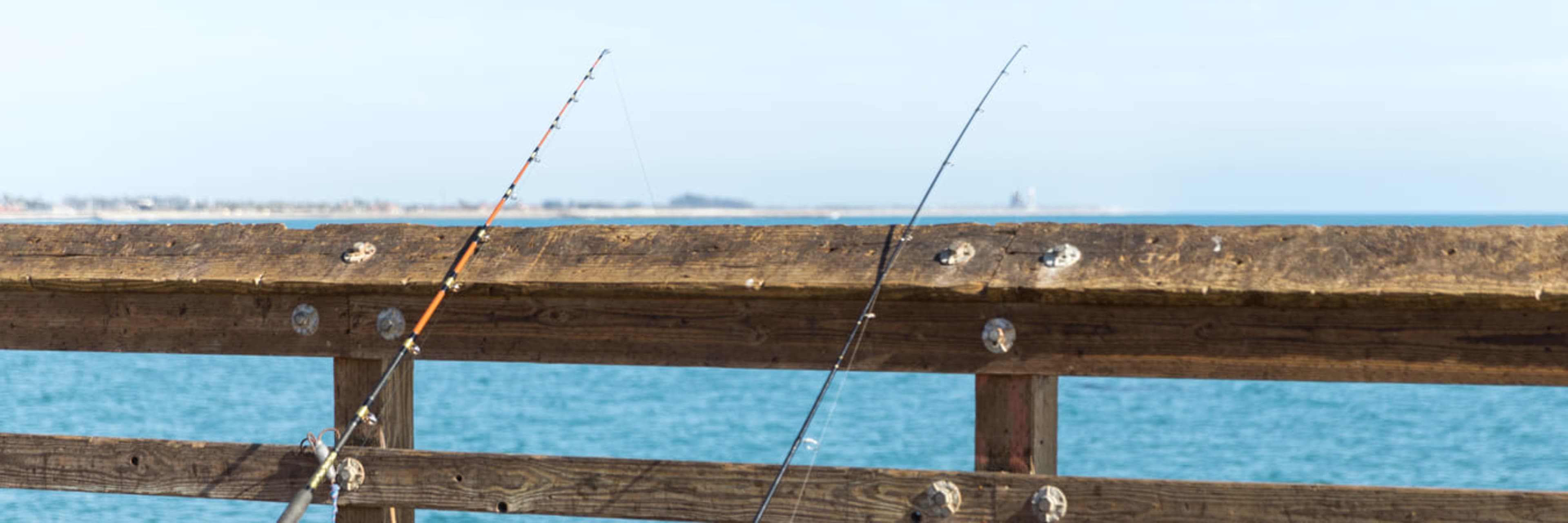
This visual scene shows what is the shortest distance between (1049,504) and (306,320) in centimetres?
130

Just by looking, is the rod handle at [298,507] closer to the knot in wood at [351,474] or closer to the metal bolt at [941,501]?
the knot in wood at [351,474]

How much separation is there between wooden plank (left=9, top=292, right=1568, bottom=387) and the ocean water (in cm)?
1484

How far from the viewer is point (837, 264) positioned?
2.23 m

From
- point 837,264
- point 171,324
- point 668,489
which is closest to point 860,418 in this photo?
point 171,324

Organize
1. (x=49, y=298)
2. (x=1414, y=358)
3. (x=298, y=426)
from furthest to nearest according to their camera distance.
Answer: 1. (x=298, y=426)
2. (x=49, y=298)
3. (x=1414, y=358)

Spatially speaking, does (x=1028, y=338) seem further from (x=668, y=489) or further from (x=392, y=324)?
(x=392, y=324)

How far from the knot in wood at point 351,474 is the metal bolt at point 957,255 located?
42.3 inches

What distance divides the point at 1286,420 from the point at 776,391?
11.9 meters

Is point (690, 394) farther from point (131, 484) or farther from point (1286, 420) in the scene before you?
point (131, 484)

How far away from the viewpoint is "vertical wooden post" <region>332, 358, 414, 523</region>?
8.08ft

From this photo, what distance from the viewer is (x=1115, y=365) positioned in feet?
7.05

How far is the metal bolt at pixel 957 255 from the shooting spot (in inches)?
85.9

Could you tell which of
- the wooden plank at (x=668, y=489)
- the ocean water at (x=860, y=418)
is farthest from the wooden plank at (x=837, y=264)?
the ocean water at (x=860, y=418)

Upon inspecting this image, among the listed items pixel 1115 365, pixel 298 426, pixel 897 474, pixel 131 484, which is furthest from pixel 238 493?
pixel 298 426
